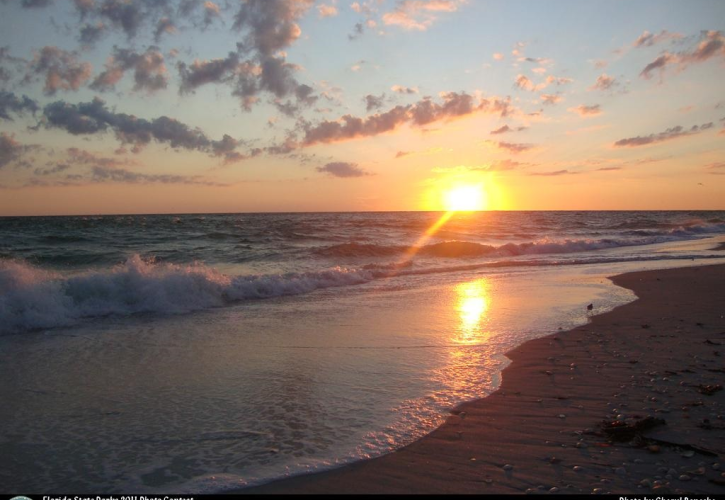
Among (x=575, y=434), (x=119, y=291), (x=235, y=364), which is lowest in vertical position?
(x=235, y=364)

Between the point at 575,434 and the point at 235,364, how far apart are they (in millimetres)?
4279

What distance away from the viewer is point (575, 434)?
4.02 meters

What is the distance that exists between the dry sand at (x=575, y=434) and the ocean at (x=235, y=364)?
303 millimetres

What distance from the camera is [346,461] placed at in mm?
3711

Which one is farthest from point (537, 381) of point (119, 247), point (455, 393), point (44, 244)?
point (44, 244)

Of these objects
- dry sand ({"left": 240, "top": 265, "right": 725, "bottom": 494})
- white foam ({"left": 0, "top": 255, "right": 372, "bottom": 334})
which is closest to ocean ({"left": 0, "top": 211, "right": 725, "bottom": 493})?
white foam ({"left": 0, "top": 255, "right": 372, "bottom": 334})

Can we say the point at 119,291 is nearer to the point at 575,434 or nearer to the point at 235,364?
the point at 235,364

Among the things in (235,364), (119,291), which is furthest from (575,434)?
(119,291)

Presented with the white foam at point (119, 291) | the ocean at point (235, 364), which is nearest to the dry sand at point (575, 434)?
the ocean at point (235, 364)

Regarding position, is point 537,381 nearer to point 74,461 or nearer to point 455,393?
point 455,393

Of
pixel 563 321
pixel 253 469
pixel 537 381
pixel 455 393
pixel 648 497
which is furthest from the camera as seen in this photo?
pixel 563 321

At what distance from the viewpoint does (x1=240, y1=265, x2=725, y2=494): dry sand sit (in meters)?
3.35

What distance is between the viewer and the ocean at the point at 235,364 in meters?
3.83

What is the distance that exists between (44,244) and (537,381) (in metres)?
29.2
